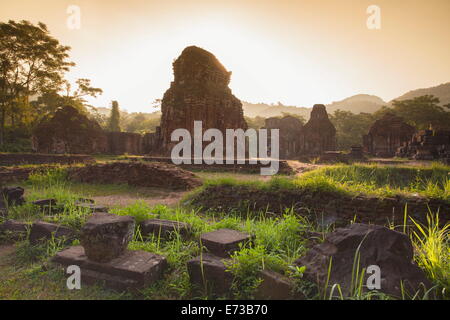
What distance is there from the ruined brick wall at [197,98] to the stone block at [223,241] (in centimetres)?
1451

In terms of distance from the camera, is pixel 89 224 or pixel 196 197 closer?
pixel 89 224

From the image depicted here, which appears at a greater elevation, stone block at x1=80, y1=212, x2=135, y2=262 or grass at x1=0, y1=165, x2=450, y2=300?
stone block at x1=80, y1=212, x2=135, y2=262

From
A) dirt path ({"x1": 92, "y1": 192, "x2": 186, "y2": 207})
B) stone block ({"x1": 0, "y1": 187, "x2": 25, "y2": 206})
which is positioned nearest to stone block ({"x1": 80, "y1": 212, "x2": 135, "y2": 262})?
stone block ({"x1": 0, "y1": 187, "x2": 25, "y2": 206})

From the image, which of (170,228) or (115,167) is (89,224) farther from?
(115,167)

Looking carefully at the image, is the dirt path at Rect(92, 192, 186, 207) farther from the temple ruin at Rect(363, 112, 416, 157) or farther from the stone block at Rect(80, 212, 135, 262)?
the temple ruin at Rect(363, 112, 416, 157)

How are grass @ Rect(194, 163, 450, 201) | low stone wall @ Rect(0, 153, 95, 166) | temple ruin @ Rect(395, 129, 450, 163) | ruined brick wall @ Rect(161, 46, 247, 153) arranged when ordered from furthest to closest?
1. ruined brick wall @ Rect(161, 46, 247, 153)
2. temple ruin @ Rect(395, 129, 450, 163)
3. low stone wall @ Rect(0, 153, 95, 166)
4. grass @ Rect(194, 163, 450, 201)

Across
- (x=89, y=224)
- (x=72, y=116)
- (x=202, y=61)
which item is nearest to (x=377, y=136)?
(x=202, y=61)

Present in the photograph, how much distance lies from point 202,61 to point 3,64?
15701mm

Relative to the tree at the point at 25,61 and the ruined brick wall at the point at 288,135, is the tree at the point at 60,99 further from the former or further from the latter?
the ruined brick wall at the point at 288,135

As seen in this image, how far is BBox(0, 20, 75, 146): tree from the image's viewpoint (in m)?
20.8

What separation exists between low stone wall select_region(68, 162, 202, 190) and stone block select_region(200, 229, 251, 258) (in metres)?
5.43

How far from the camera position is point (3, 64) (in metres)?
21.0

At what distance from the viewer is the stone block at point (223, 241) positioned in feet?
8.64
